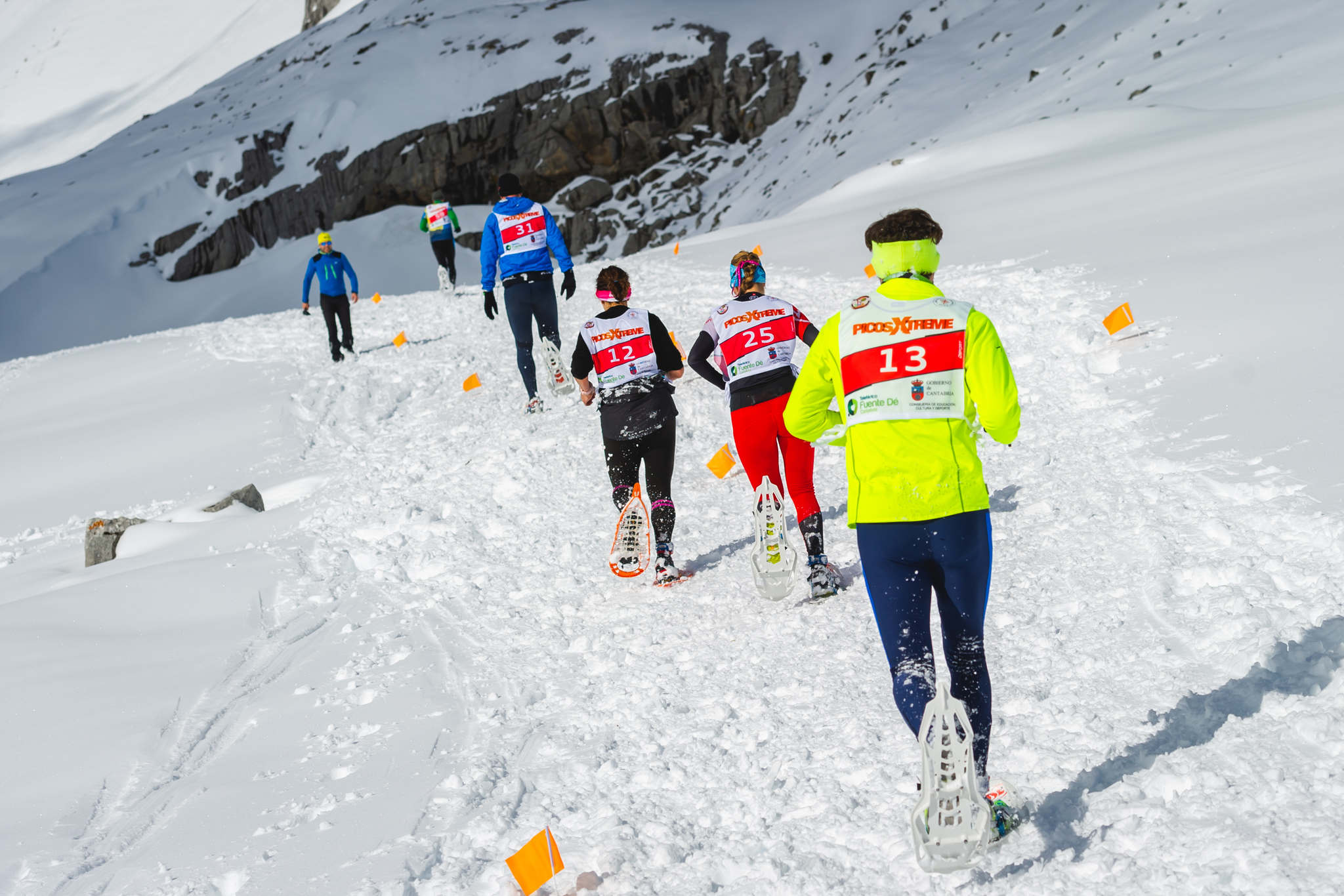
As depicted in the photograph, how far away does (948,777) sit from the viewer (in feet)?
10.1

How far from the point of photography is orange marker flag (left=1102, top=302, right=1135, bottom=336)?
805 cm

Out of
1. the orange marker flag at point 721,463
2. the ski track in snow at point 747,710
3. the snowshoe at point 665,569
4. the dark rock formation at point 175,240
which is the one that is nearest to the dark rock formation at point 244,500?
the ski track in snow at point 747,710

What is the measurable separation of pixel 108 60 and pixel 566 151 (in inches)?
2489

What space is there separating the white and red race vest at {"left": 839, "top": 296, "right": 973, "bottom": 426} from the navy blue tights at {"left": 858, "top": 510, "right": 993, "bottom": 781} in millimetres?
363

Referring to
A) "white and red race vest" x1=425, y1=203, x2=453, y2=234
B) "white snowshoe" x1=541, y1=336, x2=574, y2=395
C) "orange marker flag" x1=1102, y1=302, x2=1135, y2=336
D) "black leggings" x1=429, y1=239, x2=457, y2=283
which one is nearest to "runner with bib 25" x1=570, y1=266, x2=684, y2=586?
"orange marker flag" x1=1102, y1=302, x2=1135, y2=336

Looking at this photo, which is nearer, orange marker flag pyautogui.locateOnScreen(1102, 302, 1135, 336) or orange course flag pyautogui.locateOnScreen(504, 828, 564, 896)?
orange course flag pyautogui.locateOnScreen(504, 828, 564, 896)

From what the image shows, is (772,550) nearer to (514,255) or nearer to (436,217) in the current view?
(514,255)

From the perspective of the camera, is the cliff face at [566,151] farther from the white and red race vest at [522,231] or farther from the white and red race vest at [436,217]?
the white and red race vest at [522,231]

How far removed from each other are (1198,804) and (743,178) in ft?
122

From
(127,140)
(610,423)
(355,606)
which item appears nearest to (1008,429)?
(610,423)

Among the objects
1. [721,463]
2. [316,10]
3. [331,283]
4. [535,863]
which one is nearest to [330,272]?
[331,283]

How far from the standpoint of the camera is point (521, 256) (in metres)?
9.51

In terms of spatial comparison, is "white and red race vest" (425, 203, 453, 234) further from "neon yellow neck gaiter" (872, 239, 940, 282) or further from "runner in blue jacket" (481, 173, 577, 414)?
"neon yellow neck gaiter" (872, 239, 940, 282)

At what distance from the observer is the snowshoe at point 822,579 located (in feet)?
18.6
